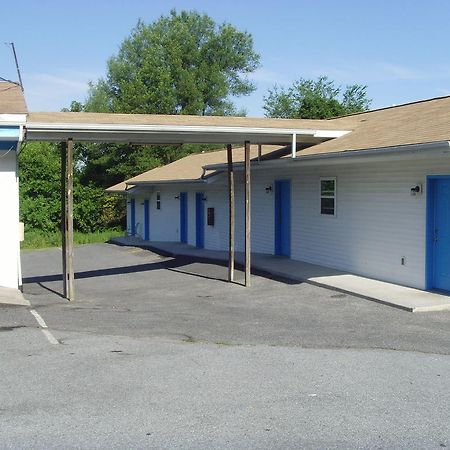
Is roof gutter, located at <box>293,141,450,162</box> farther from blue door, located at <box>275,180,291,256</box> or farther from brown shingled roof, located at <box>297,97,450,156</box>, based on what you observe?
blue door, located at <box>275,180,291,256</box>

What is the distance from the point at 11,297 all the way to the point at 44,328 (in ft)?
11.5

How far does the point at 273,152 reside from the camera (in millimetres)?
19750

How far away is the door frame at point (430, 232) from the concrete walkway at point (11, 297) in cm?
769

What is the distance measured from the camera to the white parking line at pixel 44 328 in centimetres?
878

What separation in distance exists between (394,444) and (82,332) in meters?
5.65

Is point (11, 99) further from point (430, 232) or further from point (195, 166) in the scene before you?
point (195, 166)

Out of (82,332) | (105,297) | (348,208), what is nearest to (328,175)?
(348,208)

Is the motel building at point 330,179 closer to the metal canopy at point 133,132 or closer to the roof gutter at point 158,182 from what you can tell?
the metal canopy at point 133,132

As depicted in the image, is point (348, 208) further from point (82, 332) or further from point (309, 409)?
point (309, 409)

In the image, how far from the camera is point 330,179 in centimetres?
1612

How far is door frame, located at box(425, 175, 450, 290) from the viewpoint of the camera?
1244 cm

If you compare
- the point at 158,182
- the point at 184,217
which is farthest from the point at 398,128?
the point at 158,182

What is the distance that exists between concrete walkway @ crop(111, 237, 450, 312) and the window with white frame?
144 cm

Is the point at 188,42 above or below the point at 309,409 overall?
above
